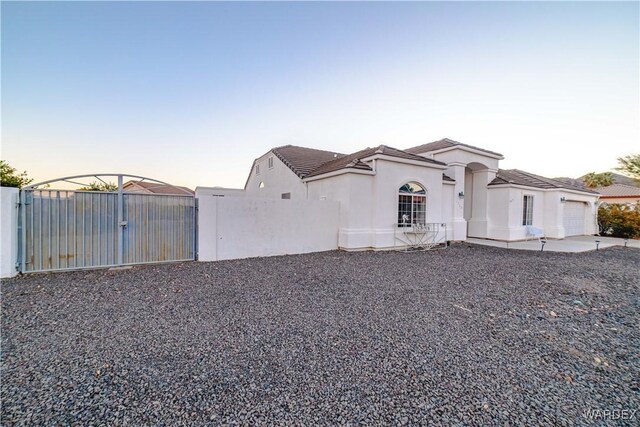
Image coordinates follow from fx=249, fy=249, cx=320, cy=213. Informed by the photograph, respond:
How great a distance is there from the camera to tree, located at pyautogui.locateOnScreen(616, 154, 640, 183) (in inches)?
536

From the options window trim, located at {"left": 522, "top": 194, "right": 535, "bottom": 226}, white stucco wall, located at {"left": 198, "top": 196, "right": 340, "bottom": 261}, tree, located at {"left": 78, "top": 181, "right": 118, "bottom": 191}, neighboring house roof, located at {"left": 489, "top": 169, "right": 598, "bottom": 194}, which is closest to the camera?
tree, located at {"left": 78, "top": 181, "right": 118, "bottom": 191}

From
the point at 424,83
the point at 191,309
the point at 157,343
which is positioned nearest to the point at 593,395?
the point at 157,343

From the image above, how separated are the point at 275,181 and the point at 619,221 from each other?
27.2 m

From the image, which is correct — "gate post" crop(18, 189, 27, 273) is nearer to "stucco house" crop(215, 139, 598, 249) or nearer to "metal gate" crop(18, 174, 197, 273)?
"metal gate" crop(18, 174, 197, 273)

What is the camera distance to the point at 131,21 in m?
9.06

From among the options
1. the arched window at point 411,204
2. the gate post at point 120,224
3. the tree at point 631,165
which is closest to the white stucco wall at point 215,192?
the gate post at point 120,224

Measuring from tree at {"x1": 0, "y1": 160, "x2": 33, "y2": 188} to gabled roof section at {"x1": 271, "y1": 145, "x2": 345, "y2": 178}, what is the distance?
49.8ft

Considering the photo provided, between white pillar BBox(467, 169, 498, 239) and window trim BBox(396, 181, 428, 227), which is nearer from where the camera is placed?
window trim BBox(396, 181, 428, 227)

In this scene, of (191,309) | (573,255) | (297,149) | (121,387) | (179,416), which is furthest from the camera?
(297,149)

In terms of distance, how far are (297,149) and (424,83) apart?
1102 cm

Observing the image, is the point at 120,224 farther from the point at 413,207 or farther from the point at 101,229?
the point at 413,207

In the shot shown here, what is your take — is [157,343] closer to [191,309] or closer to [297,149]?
[191,309]

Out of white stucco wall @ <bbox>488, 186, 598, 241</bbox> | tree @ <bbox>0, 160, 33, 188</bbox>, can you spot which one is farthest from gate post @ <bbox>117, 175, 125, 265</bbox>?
white stucco wall @ <bbox>488, 186, 598, 241</bbox>

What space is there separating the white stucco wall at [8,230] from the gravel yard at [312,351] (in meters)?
0.51
